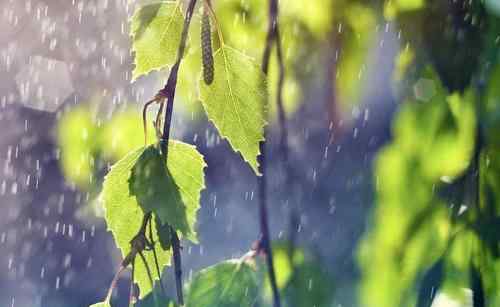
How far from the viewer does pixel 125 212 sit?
6.8 inches

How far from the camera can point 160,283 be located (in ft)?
0.58

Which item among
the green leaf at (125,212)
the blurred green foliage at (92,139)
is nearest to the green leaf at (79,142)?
the blurred green foliage at (92,139)

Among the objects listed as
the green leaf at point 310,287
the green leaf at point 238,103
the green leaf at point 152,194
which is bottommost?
the green leaf at point 310,287

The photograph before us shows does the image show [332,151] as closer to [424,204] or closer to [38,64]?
[424,204]

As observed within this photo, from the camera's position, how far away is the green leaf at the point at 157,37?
0.17m

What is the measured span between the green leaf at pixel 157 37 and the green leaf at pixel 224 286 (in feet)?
Result: 0.22

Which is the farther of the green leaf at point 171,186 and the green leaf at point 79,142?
the green leaf at point 79,142

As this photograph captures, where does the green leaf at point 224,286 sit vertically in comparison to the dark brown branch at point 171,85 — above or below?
below

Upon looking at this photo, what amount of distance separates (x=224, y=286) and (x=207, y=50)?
0.08 metres

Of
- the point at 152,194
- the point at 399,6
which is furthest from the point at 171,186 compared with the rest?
the point at 399,6

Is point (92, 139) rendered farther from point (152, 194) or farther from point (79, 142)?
point (152, 194)

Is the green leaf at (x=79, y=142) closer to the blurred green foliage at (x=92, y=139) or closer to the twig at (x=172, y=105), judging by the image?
the blurred green foliage at (x=92, y=139)

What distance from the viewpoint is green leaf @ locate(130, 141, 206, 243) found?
0.16 m

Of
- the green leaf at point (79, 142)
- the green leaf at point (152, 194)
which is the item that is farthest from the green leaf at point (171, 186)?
the green leaf at point (79, 142)
